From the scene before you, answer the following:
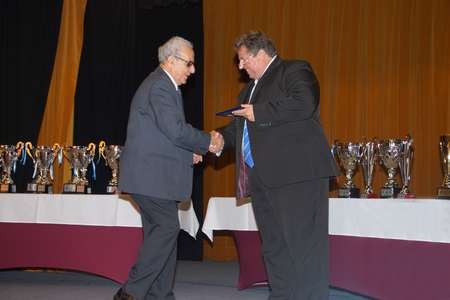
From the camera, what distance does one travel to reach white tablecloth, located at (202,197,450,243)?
281 cm

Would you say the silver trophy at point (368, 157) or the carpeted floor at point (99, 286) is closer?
the silver trophy at point (368, 157)

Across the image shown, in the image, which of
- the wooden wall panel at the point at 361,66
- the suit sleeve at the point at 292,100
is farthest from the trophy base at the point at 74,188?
the wooden wall panel at the point at 361,66

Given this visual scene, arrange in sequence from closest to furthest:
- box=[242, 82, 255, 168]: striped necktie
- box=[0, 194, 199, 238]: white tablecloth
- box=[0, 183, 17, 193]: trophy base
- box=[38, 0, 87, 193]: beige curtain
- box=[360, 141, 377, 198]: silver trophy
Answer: box=[242, 82, 255, 168]: striped necktie, box=[360, 141, 377, 198]: silver trophy, box=[0, 194, 199, 238]: white tablecloth, box=[0, 183, 17, 193]: trophy base, box=[38, 0, 87, 193]: beige curtain

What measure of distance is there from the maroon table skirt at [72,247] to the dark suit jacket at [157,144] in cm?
102

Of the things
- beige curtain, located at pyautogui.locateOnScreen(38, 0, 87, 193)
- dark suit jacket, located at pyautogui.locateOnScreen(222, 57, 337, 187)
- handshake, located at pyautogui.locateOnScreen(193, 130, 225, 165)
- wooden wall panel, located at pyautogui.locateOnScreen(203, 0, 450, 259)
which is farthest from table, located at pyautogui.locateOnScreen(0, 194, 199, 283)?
wooden wall panel, located at pyautogui.locateOnScreen(203, 0, 450, 259)

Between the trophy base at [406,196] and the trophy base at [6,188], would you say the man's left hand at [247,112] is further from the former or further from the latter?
the trophy base at [6,188]

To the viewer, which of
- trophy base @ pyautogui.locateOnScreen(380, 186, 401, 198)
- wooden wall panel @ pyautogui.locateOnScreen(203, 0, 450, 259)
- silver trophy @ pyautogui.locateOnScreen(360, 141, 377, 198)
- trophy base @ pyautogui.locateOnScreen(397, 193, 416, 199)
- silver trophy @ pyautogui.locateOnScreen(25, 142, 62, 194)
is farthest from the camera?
wooden wall panel @ pyautogui.locateOnScreen(203, 0, 450, 259)

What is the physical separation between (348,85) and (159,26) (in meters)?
2.05

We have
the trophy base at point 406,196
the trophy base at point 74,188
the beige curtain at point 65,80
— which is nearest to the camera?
the trophy base at point 406,196

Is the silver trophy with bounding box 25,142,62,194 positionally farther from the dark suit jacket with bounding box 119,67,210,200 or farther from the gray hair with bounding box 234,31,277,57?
the gray hair with bounding box 234,31,277,57

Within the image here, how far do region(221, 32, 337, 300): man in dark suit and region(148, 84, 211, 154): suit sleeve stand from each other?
0.29 metres

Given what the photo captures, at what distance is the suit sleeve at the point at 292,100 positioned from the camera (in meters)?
2.77

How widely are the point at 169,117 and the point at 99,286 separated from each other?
1.96 metres

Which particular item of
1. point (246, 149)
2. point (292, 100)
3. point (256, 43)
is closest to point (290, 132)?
point (292, 100)
